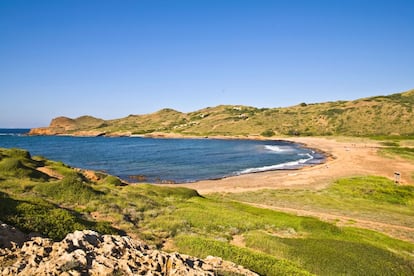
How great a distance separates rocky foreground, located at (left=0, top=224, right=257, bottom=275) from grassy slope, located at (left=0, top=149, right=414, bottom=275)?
2.67m

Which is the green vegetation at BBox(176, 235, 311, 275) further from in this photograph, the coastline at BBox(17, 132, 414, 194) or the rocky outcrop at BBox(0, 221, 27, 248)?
the coastline at BBox(17, 132, 414, 194)

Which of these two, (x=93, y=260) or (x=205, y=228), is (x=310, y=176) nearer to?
(x=205, y=228)

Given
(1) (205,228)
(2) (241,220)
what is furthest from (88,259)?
(2) (241,220)

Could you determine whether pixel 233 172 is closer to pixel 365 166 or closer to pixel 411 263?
pixel 365 166

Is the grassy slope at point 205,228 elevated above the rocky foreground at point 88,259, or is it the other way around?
the rocky foreground at point 88,259

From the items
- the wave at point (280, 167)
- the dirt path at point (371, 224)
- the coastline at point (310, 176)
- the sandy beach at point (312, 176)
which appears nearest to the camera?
the dirt path at point (371, 224)

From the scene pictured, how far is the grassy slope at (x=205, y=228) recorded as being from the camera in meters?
13.1

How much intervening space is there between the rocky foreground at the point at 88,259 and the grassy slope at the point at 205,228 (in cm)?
267

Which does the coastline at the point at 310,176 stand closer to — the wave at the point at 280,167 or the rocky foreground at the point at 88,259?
the wave at the point at 280,167

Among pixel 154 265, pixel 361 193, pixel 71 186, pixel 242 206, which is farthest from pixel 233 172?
pixel 154 265

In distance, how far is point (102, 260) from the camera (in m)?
8.04

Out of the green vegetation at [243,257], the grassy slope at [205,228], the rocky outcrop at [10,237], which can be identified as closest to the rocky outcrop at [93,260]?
the rocky outcrop at [10,237]

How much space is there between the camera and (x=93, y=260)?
796 centimetres

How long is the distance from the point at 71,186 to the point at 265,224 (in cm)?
1627
